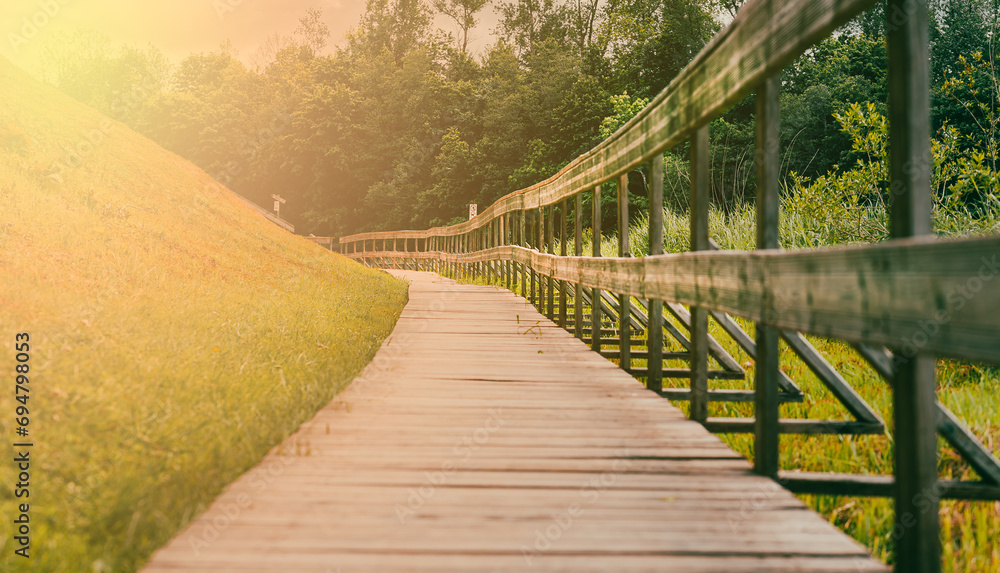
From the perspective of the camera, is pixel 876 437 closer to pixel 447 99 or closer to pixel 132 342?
pixel 132 342

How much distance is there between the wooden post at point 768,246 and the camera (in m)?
2.42

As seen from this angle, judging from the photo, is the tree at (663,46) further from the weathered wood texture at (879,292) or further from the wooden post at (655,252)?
the weathered wood texture at (879,292)

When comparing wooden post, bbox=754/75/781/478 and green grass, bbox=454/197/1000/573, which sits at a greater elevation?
wooden post, bbox=754/75/781/478

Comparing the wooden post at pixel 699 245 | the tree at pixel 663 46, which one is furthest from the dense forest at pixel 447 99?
the wooden post at pixel 699 245

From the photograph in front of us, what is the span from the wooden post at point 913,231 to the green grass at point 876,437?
1.60 meters

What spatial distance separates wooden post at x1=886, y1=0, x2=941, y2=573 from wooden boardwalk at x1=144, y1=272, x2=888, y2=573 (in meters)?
0.27

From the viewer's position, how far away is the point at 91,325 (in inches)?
162

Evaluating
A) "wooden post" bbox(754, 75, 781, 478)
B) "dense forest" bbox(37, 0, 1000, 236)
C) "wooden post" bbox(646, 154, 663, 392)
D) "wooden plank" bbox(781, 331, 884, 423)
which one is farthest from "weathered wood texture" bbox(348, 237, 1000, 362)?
"dense forest" bbox(37, 0, 1000, 236)

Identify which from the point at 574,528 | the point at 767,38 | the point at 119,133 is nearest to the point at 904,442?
the point at 574,528

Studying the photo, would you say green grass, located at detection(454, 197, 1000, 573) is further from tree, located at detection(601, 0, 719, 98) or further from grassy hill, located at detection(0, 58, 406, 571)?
tree, located at detection(601, 0, 719, 98)

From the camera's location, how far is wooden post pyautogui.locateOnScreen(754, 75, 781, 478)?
2.42m

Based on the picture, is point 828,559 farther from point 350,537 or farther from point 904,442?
point 350,537

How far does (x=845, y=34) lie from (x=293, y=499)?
3100cm

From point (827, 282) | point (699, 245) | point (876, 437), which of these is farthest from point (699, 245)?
point (876, 437)
